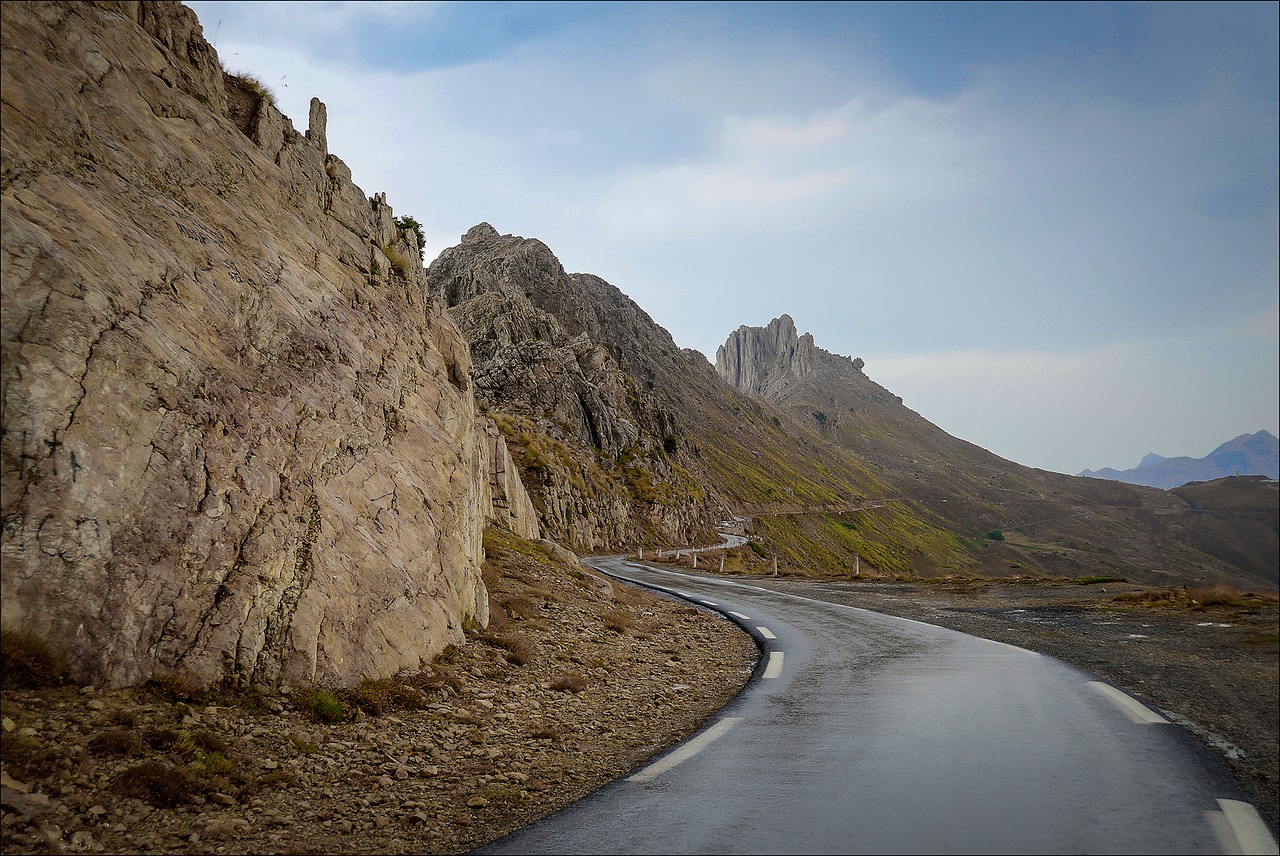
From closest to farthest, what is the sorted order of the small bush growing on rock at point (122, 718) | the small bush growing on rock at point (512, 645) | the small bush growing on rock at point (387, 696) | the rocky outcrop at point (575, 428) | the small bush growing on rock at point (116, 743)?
1. the small bush growing on rock at point (116, 743)
2. the small bush growing on rock at point (122, 718)
3. the small bush growing on rock at point (387, 696)
4. the small bush growing on rock at point (512, 645)
5. the rocky outcrop at point (575, 428)

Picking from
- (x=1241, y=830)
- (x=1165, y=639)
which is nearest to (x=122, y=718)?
(x=1241, y=830)

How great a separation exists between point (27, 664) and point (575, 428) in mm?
84039

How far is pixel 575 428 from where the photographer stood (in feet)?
293

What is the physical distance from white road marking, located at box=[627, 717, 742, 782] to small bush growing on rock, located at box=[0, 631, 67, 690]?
190 inches

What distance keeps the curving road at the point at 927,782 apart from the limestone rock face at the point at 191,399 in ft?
13.7

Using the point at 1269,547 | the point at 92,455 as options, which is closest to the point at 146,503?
the point at 92,455

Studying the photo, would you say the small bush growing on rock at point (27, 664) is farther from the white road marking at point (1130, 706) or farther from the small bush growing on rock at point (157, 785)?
the white road marking at point (1130, 706)

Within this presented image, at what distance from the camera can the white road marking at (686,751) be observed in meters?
5.98

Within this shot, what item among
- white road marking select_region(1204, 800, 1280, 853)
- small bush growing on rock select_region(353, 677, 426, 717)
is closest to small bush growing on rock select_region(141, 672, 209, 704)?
small bush growing on rock select_region(353, 677, 426, 717)

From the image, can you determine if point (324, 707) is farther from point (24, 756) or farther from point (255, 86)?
point (255, 86)

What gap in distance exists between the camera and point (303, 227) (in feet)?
37.9

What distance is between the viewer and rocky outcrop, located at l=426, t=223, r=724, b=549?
6788 centimetres

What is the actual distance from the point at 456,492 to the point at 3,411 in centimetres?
725

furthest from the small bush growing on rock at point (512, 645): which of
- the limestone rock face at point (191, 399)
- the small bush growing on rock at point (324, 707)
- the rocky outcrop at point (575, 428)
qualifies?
the rocky outcrop at point (575, 428)
